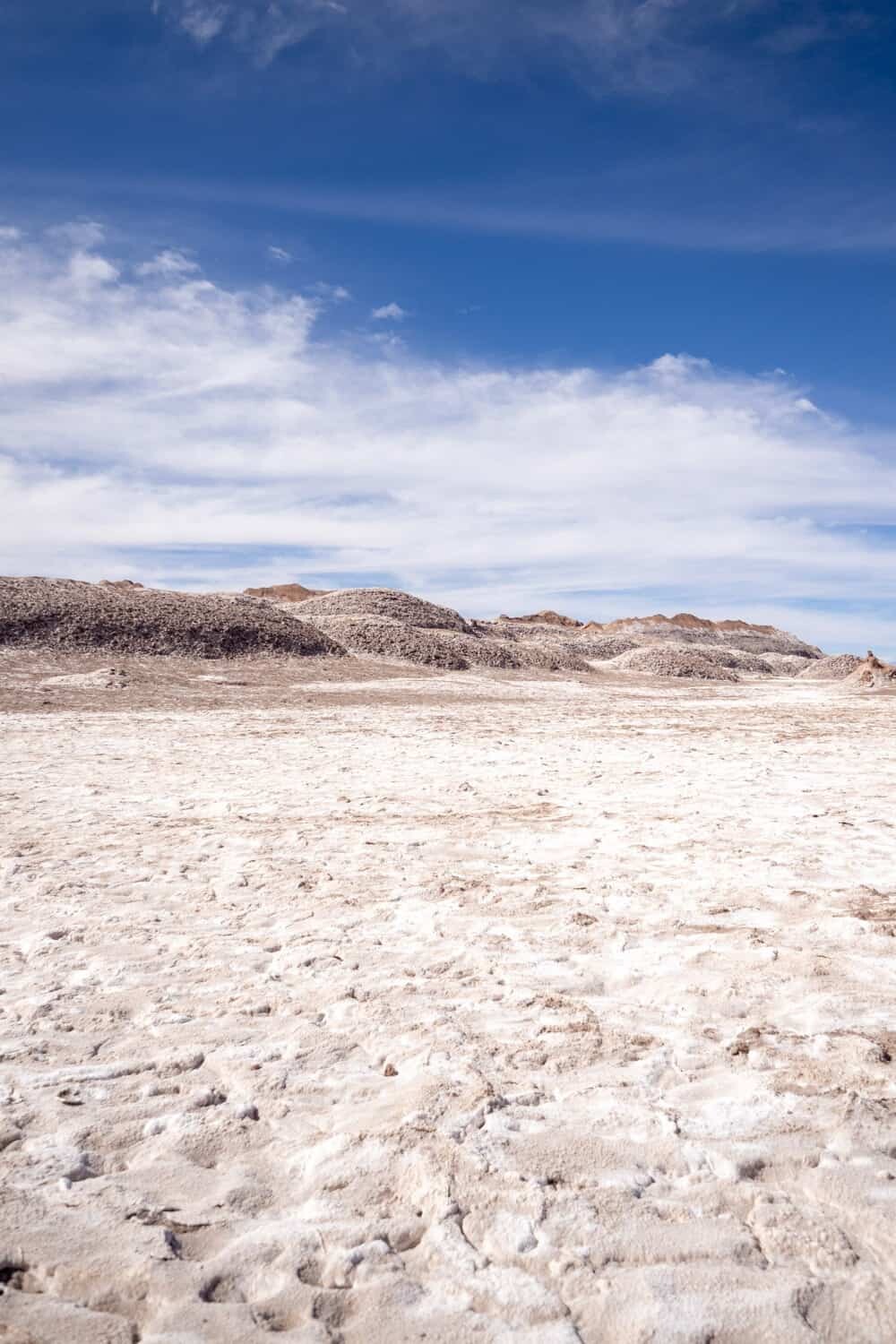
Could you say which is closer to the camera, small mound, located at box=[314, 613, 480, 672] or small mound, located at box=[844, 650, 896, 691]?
small mound, located at box=[844, 650, 896, 691]

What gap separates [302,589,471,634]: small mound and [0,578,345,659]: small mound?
15.4 meters

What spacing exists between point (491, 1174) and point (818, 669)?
68618mm

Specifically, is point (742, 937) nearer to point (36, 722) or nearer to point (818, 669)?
point (36, 722)

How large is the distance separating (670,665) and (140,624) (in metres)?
34.6

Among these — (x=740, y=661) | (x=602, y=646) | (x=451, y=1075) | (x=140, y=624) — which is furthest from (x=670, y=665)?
(x=451, y=1075)

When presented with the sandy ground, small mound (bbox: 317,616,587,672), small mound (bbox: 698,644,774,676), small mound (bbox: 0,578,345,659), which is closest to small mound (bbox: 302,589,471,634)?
small mound (bbox: 317,616,587,672)

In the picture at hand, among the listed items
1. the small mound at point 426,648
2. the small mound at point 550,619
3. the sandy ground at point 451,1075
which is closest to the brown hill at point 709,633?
the small mound at point 550,619

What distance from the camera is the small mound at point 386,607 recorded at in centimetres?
6122

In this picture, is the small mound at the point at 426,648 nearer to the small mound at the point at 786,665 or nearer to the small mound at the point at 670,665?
the small mound at the point at 670,665

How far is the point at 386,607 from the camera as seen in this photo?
6328cm

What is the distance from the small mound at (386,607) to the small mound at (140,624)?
15376mm

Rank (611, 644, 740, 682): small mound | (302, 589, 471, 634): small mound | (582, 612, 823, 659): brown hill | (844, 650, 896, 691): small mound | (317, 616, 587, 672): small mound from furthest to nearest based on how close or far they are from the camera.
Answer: (582, 612, 823, 659): brown hill, (302, 589, 471, 634): small mound, (611, 644, 740, 682): small mound, (317, 616, 587, 672): small mound, (844, 650, 896, 691): small mound

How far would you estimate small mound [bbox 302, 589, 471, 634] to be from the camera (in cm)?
6122

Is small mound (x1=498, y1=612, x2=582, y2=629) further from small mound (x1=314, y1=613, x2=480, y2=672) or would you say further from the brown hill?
small mound (x1=314, y1=613, x2=480, y2=672)
